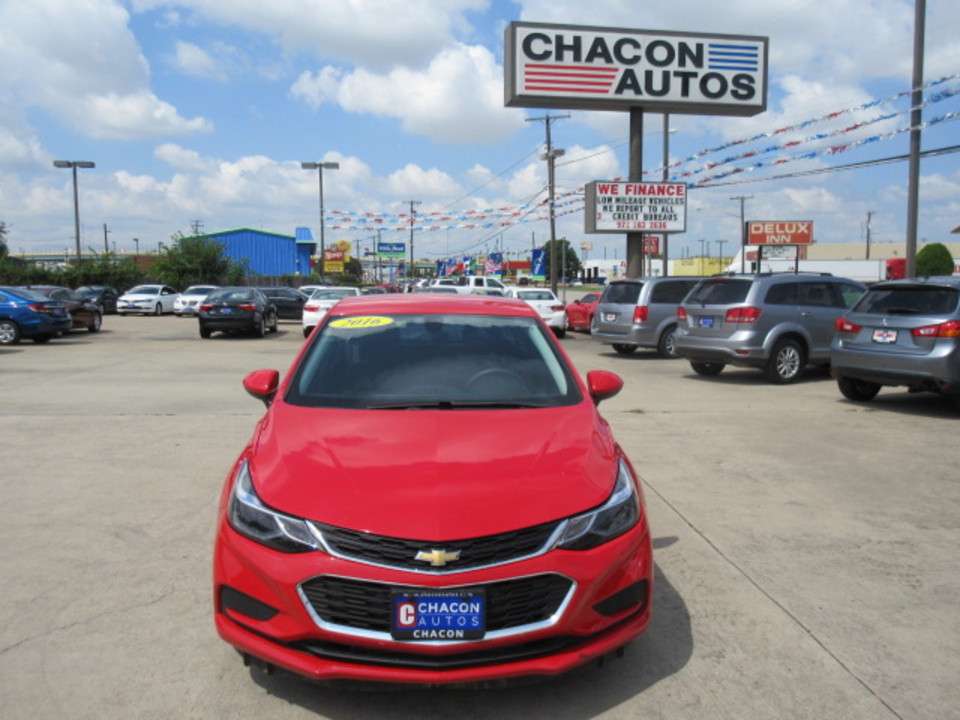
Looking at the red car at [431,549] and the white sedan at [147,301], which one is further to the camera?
the white sedan at [147,301]

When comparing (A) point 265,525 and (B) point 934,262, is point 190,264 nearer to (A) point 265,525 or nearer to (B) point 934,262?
(A) point 265,525

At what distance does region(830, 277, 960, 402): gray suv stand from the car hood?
7101 mm

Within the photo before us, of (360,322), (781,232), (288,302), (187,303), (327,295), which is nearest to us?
(360,322)

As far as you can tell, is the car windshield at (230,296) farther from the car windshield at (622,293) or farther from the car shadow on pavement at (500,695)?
the car shadow on pavement at (500,695)

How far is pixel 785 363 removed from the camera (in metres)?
12.9

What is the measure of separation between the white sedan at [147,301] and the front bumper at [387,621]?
1412 inches

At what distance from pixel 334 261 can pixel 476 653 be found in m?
107

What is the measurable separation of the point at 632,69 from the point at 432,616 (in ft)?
74.7

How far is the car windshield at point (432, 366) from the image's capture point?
13.4 ft

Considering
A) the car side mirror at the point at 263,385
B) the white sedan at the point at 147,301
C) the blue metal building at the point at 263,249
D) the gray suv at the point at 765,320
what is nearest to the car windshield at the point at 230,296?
the white sedan at the point at 147,301

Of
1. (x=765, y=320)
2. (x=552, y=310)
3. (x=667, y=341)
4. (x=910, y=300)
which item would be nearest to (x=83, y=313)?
(x=552, y=310)

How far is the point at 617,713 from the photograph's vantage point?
10.2 feet

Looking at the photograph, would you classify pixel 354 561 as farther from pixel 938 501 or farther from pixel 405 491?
pixel 938 501

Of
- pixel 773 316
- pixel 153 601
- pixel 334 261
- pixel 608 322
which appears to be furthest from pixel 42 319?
pixel 334 261
